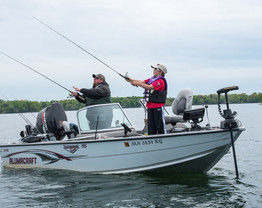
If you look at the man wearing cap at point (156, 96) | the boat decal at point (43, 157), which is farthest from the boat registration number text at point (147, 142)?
the boat decal at point (43, 157)

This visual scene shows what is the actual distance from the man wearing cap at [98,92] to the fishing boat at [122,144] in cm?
22

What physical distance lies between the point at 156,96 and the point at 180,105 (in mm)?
1520

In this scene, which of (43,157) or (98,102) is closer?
(98,102)

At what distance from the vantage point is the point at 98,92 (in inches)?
336

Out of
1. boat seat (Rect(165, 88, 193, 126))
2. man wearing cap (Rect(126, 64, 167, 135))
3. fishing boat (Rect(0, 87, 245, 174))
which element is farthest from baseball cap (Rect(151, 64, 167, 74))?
boat seat (Rect(165, 88, 193, 126))

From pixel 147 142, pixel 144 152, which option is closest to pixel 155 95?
pixel 147 142

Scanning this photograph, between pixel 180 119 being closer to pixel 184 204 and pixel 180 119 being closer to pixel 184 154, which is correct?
pixel 184 154

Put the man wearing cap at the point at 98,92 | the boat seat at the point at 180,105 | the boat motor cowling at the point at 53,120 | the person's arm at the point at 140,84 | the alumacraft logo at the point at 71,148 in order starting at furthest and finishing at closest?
1. the boat motor cowling at the point at 53,120
2. the boat seat at the point at 180,105
3. the man wearing cap at the point at 98,92
4. the alumacraft logo at the point at 71,148
5. the person's arm at the point at 140,84

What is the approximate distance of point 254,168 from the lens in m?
10.1

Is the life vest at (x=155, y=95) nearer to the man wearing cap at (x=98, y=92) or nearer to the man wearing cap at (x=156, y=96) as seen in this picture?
the man wearing cap at (x=156, y=96)

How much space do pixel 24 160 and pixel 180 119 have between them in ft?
13.4

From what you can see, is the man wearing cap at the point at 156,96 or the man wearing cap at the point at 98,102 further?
the man wearing cap at the point at 98,102

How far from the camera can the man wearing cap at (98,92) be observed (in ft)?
27.8

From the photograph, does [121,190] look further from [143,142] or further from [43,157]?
[43,157]
